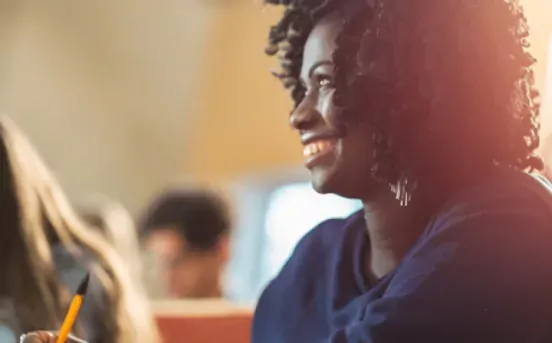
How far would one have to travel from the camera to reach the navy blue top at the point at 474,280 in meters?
0.43

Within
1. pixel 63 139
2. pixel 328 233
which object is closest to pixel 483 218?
pixel 328 233

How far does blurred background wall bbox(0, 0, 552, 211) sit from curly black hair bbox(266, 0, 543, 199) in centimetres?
196

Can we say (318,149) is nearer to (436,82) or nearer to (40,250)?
(436,82)

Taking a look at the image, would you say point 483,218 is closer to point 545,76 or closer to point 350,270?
point 350,270

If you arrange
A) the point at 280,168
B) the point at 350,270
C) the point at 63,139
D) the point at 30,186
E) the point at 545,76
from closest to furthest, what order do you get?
the point at 350,270
the point at 545,76
the point at 30,186
the point at 280,168
the point at 63,139

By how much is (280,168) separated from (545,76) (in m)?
1.71

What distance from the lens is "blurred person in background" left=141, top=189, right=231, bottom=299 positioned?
5.80 feet

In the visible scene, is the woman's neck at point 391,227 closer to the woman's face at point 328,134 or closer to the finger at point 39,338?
the woman's face at point 328,134

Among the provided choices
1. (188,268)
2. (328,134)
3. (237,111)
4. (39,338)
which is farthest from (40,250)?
(237,111)

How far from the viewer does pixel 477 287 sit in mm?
Result: 433

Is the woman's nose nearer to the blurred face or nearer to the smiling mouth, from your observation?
the smiling mouth

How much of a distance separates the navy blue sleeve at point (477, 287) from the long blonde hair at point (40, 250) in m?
0.44

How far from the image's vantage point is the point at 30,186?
0.89 m

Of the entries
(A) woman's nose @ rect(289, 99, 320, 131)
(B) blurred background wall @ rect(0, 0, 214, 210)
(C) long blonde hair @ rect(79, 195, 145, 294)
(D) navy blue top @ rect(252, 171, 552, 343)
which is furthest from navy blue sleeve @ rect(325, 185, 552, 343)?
(B) blurred background wall @ rect(0, 0, 214, 210)
